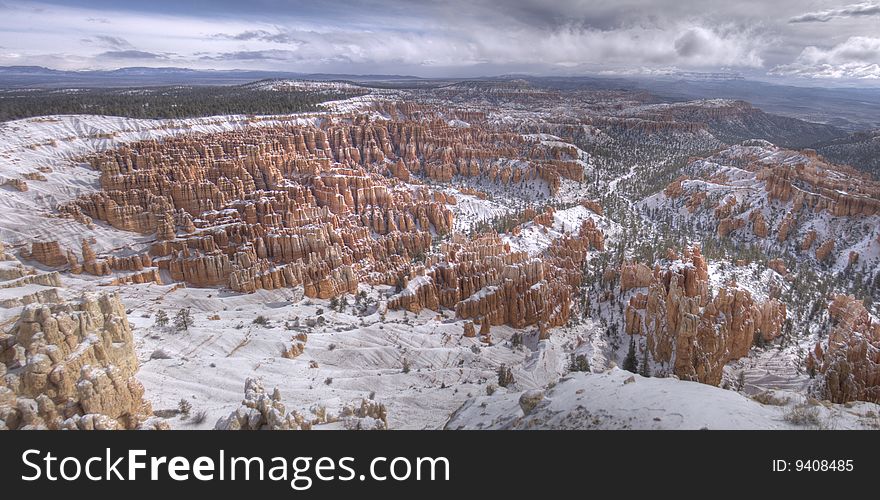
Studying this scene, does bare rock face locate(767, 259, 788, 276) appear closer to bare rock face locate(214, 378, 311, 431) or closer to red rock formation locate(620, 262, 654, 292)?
red rock formation locate(620, 262, 654, 292)

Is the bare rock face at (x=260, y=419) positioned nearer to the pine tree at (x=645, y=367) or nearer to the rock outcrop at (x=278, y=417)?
the rock outcrop at (x=278, y=417)

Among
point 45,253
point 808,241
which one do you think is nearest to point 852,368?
point 808,241

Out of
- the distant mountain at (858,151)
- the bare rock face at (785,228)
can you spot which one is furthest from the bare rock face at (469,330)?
the distant mountain at (858,151)

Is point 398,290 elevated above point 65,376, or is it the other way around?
point 65,376

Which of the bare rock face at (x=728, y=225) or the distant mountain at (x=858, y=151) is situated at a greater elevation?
the distant mountain at (x=858, y=151)

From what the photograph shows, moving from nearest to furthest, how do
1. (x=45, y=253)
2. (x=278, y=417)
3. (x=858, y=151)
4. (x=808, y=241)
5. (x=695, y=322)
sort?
(x=278, y=417)
(x=695, y=322)
(x=45, y=253)
(x=808, y=241)
(x=858, y=151)

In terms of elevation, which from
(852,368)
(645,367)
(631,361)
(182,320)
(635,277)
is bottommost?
(645,367)

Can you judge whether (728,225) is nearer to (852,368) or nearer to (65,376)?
(852,368)

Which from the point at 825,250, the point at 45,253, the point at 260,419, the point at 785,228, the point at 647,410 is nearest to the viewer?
the point at 647,410
